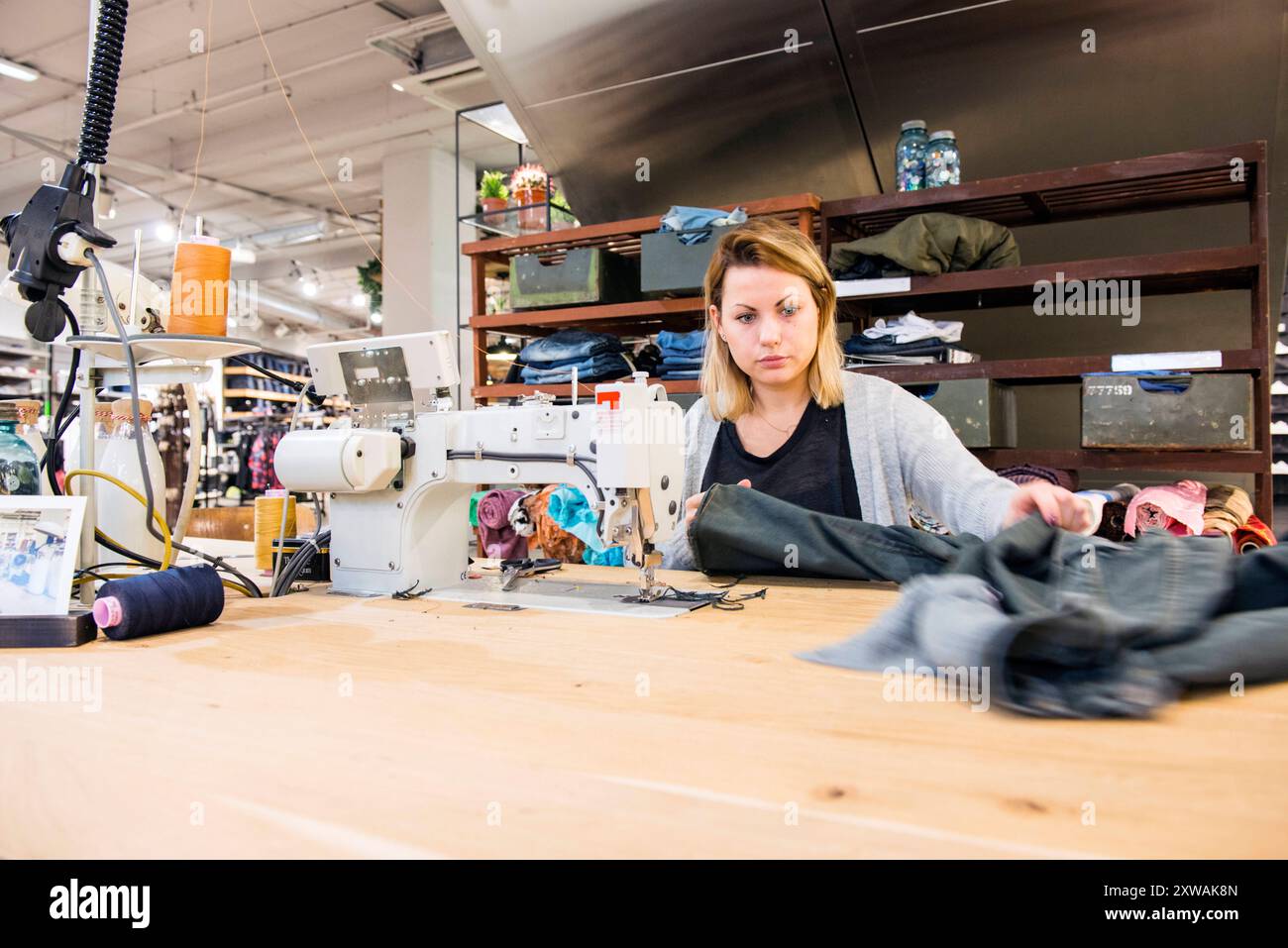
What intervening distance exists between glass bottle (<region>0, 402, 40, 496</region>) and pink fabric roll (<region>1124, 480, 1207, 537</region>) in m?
2.50

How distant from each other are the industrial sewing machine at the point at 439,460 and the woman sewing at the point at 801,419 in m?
0.23

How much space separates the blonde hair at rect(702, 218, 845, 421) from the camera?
1778 millimetres

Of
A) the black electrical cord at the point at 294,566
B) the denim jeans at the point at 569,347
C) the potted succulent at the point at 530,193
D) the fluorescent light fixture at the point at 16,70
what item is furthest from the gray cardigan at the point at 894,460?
the fluorescent light fixture at the point at 16,70

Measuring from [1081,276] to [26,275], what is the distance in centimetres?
259

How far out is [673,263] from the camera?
10.1ft

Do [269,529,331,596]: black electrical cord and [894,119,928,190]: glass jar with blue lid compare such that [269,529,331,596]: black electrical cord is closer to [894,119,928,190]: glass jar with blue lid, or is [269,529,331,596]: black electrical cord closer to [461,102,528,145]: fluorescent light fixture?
[894,119,928,190]: glass jar with blue lid

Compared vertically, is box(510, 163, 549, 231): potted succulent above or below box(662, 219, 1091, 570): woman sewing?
above

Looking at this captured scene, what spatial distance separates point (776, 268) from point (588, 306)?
1.76 m

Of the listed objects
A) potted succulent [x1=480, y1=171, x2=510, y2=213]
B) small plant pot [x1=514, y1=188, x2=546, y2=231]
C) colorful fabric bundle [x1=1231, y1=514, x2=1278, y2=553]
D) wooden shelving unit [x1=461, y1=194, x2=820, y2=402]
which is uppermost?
potted succulent [x1=480, y1=171, x2=510, y2=213]

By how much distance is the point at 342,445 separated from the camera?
1.50 metres

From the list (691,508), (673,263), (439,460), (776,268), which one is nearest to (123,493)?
(439,460)

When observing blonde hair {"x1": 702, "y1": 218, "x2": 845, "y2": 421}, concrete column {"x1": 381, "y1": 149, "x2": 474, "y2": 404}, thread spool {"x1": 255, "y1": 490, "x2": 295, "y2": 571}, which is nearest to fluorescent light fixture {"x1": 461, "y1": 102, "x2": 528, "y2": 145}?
concrete column {"x1": 381, "y1": 149, "x2": 474, "y2": 404}

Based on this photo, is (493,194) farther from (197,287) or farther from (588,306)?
(197,287)
